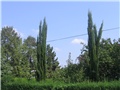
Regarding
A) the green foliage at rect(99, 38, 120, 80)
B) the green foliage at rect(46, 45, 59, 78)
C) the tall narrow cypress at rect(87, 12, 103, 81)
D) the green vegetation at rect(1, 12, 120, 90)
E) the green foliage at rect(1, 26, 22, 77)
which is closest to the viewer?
the green vegetation at rect(1, 12, 120, 90)

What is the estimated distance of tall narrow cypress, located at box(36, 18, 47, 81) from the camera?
20.3 meters

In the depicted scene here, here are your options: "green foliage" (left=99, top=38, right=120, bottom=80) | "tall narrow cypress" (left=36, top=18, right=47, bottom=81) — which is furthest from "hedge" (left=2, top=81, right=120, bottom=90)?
"green foliage" (left=99, top=38, right=120, bottom=80)

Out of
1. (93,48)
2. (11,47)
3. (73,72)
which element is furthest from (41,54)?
(11,47)

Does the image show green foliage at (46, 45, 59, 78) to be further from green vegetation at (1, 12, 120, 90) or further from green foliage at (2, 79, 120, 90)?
green foliage at (2, 79, 120, 90)

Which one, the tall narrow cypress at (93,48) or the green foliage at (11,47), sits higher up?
the green foliage at (11,47)

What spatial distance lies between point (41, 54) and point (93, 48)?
455 centimetres

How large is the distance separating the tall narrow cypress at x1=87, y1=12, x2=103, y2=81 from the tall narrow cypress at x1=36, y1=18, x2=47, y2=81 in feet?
13.1

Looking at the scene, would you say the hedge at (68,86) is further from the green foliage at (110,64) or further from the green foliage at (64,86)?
the green foliage at (110,64)

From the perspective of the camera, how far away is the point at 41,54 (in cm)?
2105

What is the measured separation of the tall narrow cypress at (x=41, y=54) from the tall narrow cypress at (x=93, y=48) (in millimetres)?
4000

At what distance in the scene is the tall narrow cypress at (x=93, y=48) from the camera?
1758 centimetres

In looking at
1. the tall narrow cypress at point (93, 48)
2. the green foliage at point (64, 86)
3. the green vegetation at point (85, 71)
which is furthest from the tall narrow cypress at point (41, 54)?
the tall narrow cypress at point (93, 48)

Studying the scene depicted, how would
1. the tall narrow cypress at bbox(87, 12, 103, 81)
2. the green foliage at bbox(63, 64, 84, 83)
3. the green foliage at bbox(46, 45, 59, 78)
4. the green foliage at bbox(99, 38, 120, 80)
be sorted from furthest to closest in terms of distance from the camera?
the green foliage at bbox(46, 45, 59, 78) < the green foliage at bbox(99, 38, 120, 80) < the green foliage at bbox(63, 64, 84, 83) < the tall narrow cypress at bbox(87, 12, 103, 81)

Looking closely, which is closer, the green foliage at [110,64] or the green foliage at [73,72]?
the green foliage at [73,72]
